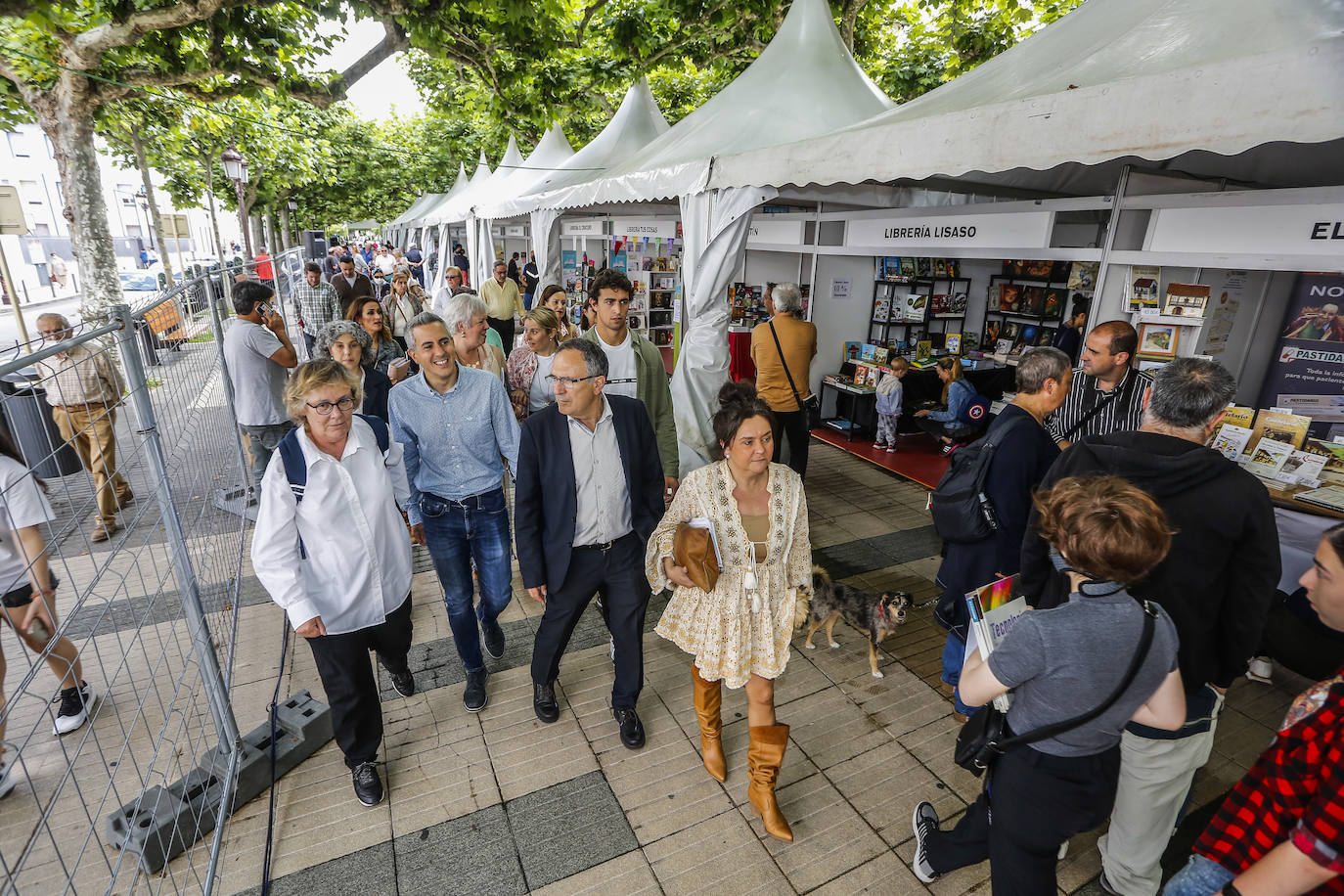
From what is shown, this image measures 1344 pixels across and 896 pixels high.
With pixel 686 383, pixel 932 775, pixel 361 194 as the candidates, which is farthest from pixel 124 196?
pixel 932 775

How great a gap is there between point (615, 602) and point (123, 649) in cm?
261

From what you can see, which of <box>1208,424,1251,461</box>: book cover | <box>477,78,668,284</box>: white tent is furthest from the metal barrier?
<box>1208,424,1251,461</box>: book cover

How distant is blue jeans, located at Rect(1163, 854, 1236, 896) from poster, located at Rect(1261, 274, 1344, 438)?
3.77 meters

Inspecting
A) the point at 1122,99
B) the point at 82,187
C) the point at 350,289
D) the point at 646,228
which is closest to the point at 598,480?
the point at 1122,99

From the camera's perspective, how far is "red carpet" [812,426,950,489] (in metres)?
6.83

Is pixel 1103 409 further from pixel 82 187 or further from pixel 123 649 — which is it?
pixel 82 187

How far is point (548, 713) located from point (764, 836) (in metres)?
1.24

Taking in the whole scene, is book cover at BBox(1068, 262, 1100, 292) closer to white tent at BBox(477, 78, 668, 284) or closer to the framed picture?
the framed picture

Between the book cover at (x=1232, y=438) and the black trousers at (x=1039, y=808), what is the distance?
9.08 ft

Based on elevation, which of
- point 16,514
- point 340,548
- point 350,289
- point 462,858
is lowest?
point 462,858

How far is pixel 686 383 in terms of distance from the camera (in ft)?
16.7

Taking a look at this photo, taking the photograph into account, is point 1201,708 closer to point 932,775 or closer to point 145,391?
point 932,775

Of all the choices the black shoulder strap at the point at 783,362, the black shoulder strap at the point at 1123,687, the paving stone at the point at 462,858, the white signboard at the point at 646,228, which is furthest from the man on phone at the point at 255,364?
the black shoulder strap at the point at 1123,687

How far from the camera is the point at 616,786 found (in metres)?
2.90
